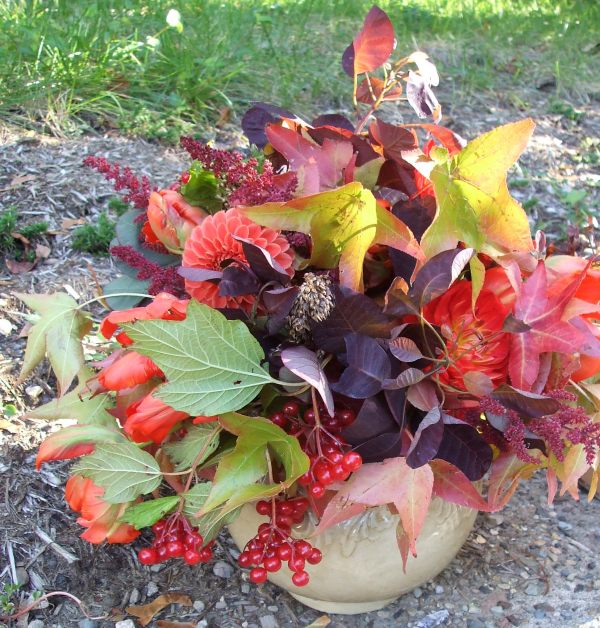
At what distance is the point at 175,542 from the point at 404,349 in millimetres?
332

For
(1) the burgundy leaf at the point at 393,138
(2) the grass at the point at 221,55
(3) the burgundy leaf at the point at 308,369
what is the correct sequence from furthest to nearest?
(2) the grass at the point at 221,55 < (1) the burgundy leaf at the point at 393,138 < (3) the burgundy leaf at the point at 308,369

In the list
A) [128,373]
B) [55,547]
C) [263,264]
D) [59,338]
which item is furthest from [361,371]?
[55,547]

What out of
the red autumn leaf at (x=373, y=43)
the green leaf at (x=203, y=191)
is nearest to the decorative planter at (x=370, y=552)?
the green leaf at (x=203, y=191)

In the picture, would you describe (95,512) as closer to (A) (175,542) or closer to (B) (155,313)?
(A) (175,542)

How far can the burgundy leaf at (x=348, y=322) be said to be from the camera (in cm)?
81

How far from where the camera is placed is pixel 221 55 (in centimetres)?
276

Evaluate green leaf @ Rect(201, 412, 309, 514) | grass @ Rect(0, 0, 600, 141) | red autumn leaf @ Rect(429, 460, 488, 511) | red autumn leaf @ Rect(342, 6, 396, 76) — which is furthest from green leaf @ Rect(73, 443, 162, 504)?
grass @ Rect(0, 0, 600, 141)

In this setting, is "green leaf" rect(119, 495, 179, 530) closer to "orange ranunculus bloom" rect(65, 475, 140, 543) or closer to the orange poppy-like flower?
"orange ranunculus bloom" rect(65, 475, 140, 543)

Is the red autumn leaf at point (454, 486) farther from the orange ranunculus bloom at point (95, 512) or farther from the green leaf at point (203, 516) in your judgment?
the orange ranunculus bloom at point (95, 512)

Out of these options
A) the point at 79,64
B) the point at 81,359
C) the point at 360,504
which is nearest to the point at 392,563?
the point at 360,504

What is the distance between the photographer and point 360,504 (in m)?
0.82

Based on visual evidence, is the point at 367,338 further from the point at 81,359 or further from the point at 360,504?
the point at 81,359

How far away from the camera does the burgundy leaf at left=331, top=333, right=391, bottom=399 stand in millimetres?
801

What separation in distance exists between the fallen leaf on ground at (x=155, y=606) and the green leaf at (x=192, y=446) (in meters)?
0.41
